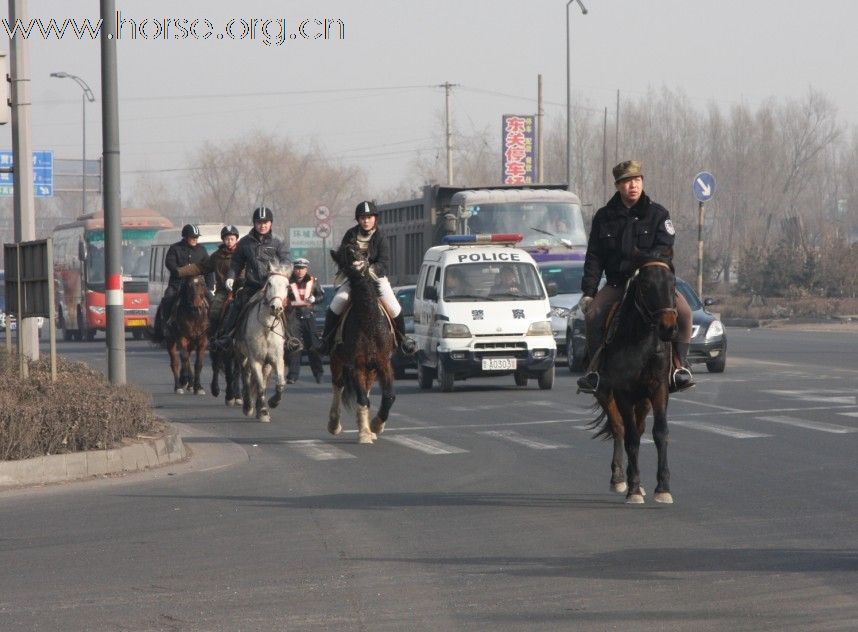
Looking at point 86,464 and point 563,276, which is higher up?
point 563,276

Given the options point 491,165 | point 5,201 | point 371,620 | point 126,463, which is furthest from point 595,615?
point 5,201

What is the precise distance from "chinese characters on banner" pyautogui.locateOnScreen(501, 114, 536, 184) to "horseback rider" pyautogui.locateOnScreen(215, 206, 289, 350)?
48.3 meters

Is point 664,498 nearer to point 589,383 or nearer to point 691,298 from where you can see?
point 589,383

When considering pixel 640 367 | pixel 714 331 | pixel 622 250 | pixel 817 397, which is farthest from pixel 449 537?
pixel 714 331

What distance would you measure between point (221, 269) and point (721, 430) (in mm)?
8281

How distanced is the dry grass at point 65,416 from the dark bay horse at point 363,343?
6.57 ft

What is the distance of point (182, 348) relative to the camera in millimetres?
23125

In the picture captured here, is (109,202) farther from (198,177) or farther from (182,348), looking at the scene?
(198,177)

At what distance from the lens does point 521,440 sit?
51.1 feet

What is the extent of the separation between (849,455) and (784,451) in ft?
2.08

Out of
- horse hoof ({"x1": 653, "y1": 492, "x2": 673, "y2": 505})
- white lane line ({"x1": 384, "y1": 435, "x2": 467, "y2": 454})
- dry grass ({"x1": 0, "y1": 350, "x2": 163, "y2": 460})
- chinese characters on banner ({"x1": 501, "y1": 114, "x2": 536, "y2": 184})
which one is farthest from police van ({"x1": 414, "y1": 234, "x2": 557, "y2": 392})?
chinese characters on banner ({"x1": 501, "y1": 114, "x2": 536, "y2": 184})

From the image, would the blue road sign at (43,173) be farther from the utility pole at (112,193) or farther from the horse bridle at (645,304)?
the horse bridle at (645,304)

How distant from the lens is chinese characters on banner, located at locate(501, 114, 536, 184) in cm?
6688

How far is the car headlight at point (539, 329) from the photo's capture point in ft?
74.9
